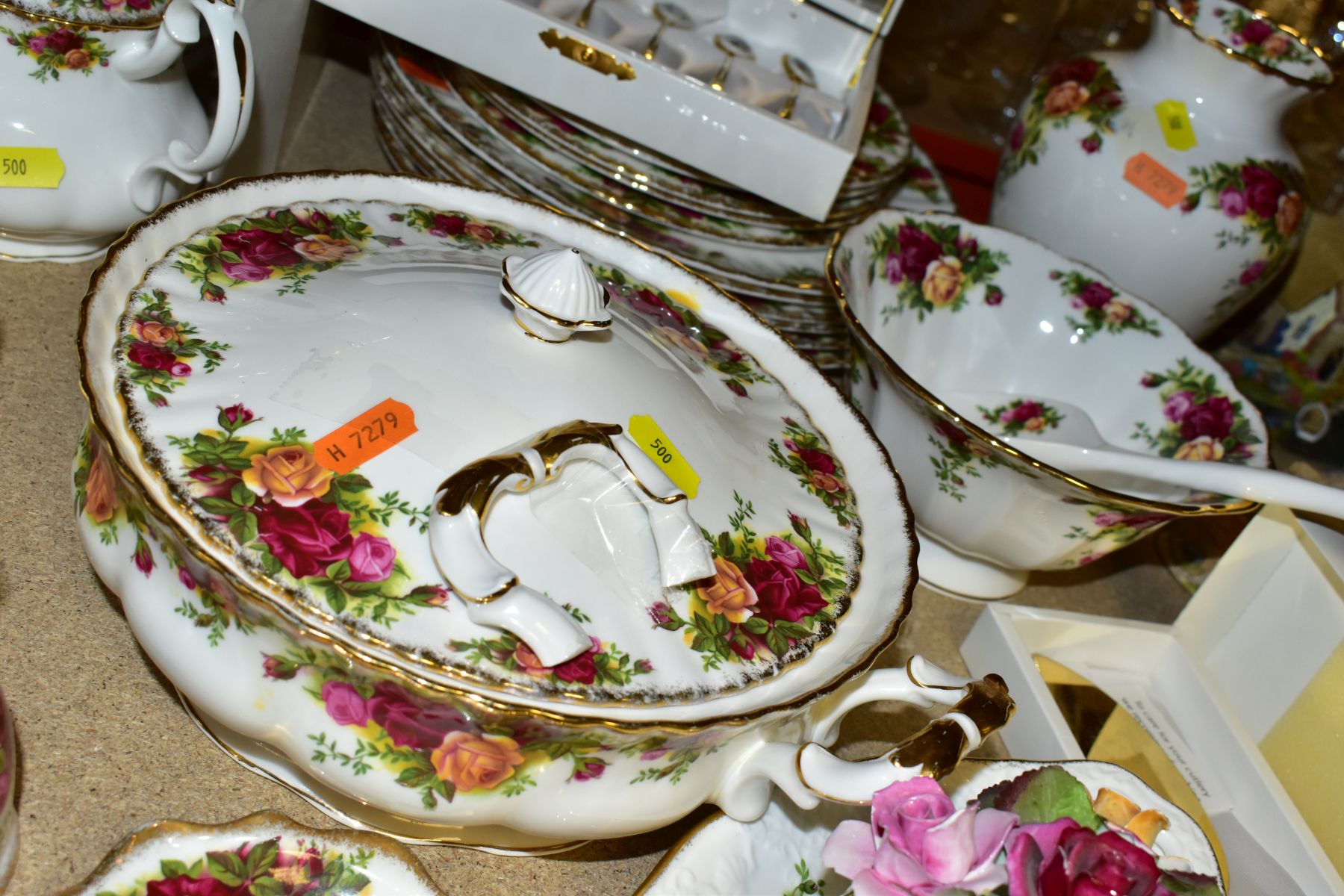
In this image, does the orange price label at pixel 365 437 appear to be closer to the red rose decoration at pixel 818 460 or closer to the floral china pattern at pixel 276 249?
the floral china pattern at pixel 276 249

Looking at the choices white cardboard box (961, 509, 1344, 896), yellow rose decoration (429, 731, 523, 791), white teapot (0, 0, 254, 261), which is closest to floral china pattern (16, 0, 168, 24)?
white teapot (0, 0, 254, 261)

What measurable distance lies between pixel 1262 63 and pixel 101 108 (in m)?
1.30

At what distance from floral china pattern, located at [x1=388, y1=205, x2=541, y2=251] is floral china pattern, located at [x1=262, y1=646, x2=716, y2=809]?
38 cm

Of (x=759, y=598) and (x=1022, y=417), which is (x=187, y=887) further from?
(x=1022, y=417)

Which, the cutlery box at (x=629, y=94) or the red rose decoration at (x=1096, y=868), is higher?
the cutlery box at (x=629, y=94)

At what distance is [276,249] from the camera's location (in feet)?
2.62

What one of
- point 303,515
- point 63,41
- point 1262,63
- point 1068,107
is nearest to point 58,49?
point 63,41

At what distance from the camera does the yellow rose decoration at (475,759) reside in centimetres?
63

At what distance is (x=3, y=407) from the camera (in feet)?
A: 3.21

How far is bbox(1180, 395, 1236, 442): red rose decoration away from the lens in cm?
127

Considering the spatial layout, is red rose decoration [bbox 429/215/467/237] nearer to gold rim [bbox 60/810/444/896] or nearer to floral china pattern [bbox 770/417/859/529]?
floral china pattern [bbox 770/417/859/529]

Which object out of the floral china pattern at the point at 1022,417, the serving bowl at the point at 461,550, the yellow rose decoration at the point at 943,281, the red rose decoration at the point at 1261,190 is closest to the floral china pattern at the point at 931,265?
the yellow rose decoration at the point at 943,281

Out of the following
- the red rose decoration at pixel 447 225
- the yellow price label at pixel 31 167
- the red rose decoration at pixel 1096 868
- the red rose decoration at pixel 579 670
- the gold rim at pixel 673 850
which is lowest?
the gold rim at pixel 673 850

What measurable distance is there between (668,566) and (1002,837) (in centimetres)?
23
